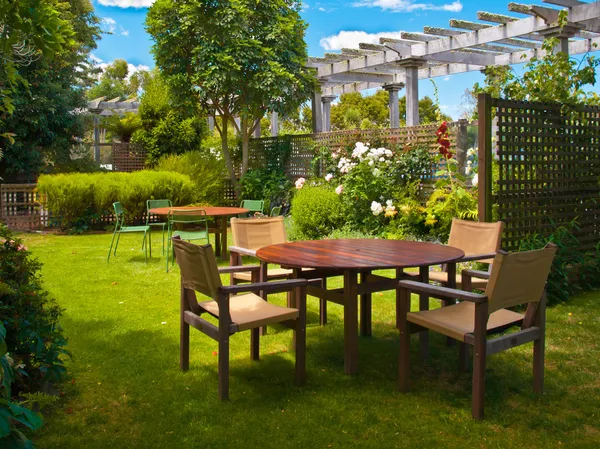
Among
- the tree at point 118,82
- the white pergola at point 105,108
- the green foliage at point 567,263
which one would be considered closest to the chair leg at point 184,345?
the green foliage at point 567,263

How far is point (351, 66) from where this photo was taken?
516 inches

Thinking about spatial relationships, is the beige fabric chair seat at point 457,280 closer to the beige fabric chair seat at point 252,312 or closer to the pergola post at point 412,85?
the beige fabric chair seat at point 252,312

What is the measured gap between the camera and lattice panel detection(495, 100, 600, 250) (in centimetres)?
543

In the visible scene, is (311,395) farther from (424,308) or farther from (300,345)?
(424,308)

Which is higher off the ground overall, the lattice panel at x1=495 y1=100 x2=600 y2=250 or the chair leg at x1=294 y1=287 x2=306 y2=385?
the lattice panel at x1=495 y1=100 x2=600 y2=250

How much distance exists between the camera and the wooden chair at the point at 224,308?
3.09 meters

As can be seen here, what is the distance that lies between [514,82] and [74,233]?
8207 millimetres

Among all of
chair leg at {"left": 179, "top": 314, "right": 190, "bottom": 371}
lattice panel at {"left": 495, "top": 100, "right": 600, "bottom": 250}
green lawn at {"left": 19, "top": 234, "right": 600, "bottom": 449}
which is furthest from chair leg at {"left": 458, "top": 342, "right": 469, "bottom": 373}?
lattice panel at {"left": 495, "top": 100, "right": 600, "bottom": 250}

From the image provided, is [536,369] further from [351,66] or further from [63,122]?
[63,122]

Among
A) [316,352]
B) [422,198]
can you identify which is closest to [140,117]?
[422,198]

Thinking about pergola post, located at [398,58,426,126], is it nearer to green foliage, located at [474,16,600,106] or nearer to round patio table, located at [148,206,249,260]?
round patio table, located at [148,206,249,260]

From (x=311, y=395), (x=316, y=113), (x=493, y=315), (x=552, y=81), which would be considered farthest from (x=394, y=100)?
(x=311, y=395)

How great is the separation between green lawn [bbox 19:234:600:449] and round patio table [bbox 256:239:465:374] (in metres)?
0.35

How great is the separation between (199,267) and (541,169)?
3.94 meters
